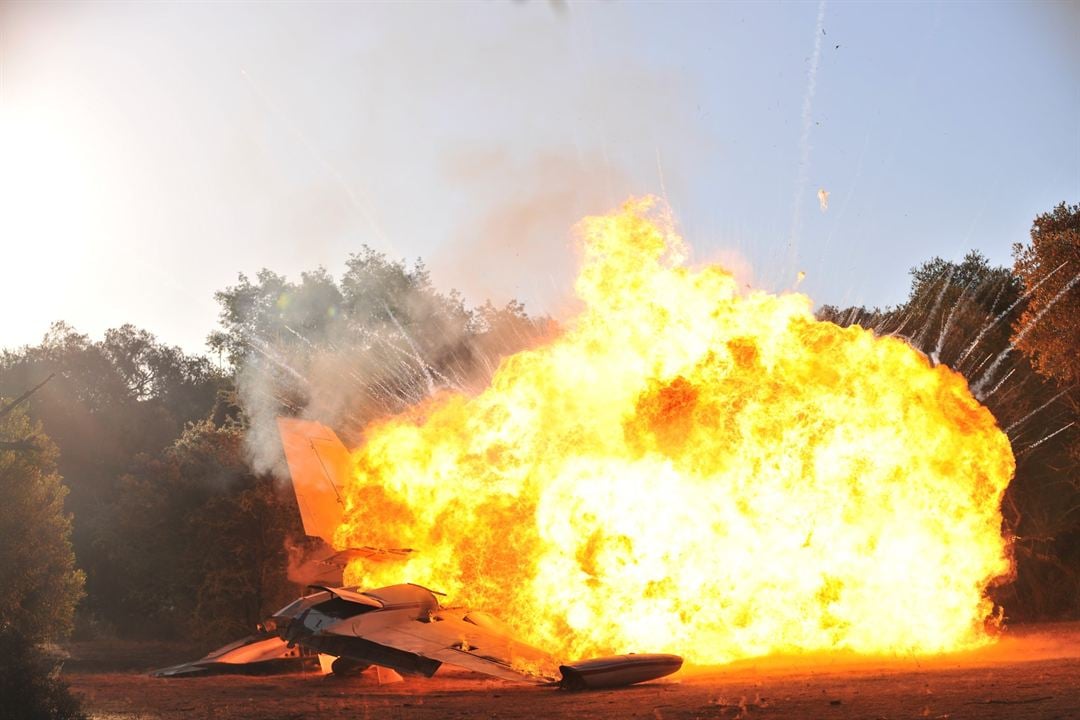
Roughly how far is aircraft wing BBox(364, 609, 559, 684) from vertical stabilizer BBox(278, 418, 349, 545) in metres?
5.91

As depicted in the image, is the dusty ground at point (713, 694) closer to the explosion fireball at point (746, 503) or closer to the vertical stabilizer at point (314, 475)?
the explosion fireball at point (746, 503)

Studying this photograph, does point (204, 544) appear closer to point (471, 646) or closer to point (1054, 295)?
point (471, 646)

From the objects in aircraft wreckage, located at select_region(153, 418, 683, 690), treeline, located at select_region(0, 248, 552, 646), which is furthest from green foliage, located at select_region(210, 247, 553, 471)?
aircraft wreckage, located at select_region(153, 418, 683, 690)

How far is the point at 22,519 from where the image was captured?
31.8 metres

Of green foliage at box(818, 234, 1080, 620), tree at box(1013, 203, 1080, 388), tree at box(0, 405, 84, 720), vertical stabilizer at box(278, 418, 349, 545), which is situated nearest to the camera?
vertical stabilizer at box(278, 418, 349, 545)

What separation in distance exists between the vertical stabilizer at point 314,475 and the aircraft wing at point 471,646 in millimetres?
5906

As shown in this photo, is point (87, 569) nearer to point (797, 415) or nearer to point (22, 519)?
point (22, 519)

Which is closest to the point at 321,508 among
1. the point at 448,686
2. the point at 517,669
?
the point at 448,686

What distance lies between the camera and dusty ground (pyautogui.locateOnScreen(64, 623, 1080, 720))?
17.2 meters

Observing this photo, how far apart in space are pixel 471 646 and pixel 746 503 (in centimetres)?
800

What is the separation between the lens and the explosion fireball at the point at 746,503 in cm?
2541

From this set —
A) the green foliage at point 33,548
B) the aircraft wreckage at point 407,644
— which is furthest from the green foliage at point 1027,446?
the green foliage at point 33,548

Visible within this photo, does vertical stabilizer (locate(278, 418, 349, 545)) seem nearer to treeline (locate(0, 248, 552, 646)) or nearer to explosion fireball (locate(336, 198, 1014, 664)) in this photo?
explosion fireball (locate(336, 198, 1014, 664))

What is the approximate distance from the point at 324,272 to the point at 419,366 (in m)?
18.4
